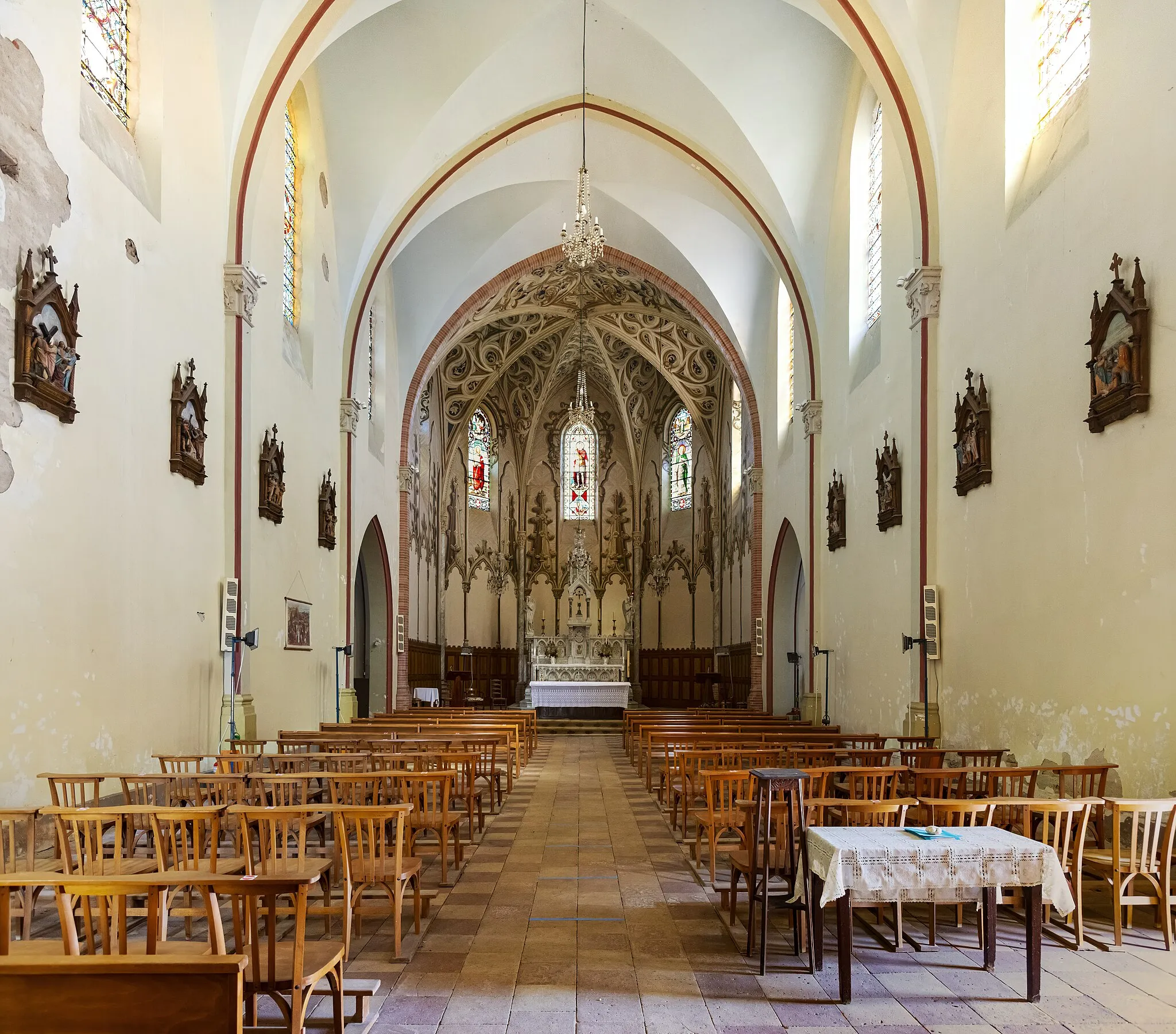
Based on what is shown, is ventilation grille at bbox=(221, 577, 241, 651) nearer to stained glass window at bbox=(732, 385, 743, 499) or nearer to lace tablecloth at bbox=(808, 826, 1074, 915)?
lace tablecloth at bbox=(808, 826, 1074, 915)

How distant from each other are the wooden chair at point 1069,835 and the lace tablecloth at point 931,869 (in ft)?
1.33

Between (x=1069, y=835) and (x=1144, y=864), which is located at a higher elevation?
(x=1069, y=835)

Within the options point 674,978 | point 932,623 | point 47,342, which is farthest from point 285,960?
point 932,623

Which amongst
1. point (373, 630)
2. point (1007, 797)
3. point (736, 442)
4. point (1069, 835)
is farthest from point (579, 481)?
point (1069, 835)

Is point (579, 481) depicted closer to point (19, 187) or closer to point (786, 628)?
point (786, 628)

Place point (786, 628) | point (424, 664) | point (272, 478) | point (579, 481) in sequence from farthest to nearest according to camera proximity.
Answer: point (579, 481) → point (424, 664) → point (786, 628) → point (272, 478)

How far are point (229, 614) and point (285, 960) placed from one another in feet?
26.3

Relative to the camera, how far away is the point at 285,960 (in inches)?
154

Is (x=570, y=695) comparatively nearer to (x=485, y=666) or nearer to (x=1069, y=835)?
(x=485, y=666)

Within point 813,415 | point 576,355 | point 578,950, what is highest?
point 576,355

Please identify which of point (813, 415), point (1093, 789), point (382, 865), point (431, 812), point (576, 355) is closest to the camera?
point (382, 865)

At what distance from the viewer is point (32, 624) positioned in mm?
7387

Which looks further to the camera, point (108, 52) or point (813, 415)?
point (813, 415)

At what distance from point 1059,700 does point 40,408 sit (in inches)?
312
